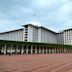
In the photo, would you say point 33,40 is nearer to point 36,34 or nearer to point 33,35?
point 33,35

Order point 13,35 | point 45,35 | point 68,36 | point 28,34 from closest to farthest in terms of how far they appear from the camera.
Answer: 1. point 13,35
2. point 28,34
3. point 45,35
4. point 68,36

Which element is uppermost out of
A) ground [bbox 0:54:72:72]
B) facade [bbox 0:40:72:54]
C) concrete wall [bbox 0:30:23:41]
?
concrete wall [bbox 0:30:23:41]

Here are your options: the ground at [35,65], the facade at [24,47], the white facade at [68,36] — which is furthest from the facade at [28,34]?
the ground at [35,65]

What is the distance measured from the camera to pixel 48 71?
38.1 ft

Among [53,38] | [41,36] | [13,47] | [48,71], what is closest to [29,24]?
[41,36]

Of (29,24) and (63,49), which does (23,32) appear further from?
(63,49)

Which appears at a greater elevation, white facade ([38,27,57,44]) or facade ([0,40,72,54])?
white facade ([38,27,57,44])

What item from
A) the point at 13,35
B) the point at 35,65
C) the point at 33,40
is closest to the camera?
the point at 35,65

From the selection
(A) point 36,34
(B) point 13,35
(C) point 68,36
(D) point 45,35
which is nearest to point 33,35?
(A) point 36,34

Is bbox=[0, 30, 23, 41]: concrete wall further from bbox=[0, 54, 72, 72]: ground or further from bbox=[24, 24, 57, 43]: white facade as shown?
bbox=[0, 54, 72, 72]: ground

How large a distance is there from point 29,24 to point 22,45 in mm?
29073

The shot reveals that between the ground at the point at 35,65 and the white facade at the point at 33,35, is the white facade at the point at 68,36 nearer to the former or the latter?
the white facade at the point at 33,35

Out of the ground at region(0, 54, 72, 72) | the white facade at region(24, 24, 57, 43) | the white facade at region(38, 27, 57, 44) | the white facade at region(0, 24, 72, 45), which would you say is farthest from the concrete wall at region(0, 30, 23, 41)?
the ground at region(0, 54, 72, 72)

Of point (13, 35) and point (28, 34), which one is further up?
point (28, 34)
